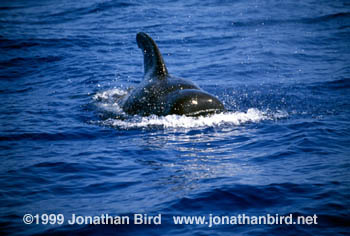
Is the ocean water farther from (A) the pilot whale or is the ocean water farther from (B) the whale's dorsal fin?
(B) the whale's dorsal fin

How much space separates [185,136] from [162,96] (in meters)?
1.56

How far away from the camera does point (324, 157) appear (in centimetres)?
760

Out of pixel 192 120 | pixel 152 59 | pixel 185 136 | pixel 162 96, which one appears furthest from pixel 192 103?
pixel 152 59

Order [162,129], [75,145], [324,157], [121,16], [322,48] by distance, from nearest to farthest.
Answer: [324,157], [75,145], [162,129], [322,48], [121,16]

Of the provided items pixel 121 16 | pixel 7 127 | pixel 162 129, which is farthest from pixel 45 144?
pixel 121 16

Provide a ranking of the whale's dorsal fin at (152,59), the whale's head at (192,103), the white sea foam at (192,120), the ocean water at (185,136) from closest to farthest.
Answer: the ocean water at (185,136) → the white sea foam at (192,120) → the whale's head at (192,103) → the whale's dorsal fin at (152,59)

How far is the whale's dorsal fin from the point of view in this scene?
10.7m

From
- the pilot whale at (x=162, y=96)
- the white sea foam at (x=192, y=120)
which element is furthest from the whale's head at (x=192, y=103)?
the white sea foam at (x=192, y=120)

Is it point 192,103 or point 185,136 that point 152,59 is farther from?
point 185,136

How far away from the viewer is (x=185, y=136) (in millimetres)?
8945

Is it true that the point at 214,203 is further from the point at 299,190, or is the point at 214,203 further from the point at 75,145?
the point at 75,145

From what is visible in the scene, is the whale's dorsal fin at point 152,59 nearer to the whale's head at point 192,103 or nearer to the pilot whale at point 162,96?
the pilot whale at point 162,96

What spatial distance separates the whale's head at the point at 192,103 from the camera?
9656 mm

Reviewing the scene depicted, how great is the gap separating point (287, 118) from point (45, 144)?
5275 mm
